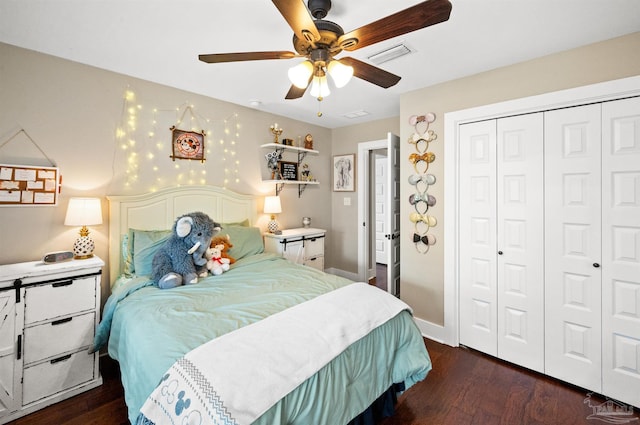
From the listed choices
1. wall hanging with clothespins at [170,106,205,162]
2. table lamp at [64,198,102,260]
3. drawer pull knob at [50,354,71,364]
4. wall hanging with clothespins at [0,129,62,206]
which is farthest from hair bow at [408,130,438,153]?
drawer pull knob at [50,354,71,364]

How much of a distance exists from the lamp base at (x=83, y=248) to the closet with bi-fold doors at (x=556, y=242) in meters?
3.12

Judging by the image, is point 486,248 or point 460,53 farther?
point 486,248

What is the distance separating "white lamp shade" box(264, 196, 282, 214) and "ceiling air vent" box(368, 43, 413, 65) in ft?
6.35

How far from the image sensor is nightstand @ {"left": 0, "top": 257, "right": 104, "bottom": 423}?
1797 millimetres

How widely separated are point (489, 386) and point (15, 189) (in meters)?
3.78

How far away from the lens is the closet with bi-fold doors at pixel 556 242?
198 cm

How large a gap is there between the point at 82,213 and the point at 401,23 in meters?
2.47

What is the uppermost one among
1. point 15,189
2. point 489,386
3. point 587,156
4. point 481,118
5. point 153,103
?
point 153,103

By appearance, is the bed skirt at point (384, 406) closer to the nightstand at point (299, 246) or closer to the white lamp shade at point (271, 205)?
the nightstand at point (299, 246)

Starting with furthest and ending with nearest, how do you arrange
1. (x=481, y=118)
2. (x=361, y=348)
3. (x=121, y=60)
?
(x=481, y=118) → (x=121, y=60) → (x=361, y=348)

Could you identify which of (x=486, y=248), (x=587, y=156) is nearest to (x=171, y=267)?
(x=486, y=248)

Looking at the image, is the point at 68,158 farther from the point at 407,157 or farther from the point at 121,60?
the point at 407,157

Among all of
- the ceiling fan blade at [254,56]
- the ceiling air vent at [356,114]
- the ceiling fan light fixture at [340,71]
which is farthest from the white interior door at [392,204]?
A: the ceiling fan blade at [254,56]

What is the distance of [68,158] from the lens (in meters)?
2.32
